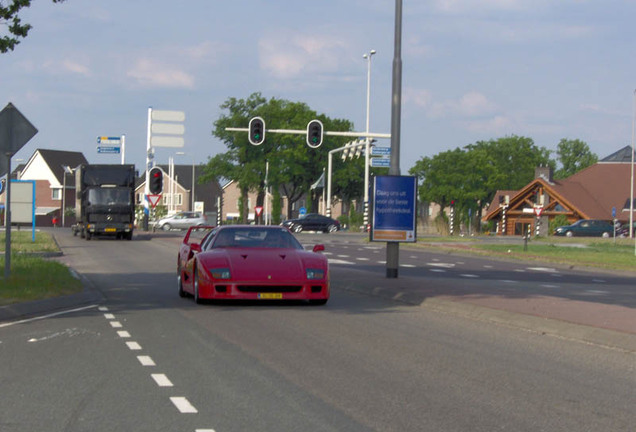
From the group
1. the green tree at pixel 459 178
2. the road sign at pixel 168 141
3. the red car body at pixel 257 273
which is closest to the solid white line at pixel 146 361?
the red car body at pixel 257 273

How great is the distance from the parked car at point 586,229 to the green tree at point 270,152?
29.3m

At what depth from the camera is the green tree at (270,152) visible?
96875 millimetres

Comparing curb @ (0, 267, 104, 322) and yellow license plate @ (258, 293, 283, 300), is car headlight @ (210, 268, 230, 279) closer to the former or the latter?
yellow license plate @ (258, 293, 283, 300)

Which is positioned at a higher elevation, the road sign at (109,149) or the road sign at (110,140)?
the road sign at (110,140)

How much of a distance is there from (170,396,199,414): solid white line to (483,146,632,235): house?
80280 mm

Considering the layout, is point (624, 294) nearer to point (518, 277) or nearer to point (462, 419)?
point (518, 277)

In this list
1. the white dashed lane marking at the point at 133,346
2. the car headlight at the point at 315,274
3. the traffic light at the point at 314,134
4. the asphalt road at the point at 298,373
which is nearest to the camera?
the asphalt road at the point at 298,373

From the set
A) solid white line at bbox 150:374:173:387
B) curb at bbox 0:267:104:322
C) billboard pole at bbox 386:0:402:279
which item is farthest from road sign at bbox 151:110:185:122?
solid white line at bbox 150:374:173:387

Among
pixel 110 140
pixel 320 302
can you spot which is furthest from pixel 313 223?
pixel 320 302

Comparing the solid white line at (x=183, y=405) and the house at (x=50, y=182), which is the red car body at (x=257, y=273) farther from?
the house at (x=50, y=182)

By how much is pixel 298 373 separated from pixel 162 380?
48.6 inches

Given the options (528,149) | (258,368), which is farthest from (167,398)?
(528,149)

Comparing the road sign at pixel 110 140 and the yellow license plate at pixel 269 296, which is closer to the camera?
the yellow license plate at pixel 269 296

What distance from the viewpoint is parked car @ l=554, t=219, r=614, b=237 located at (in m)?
77.8
